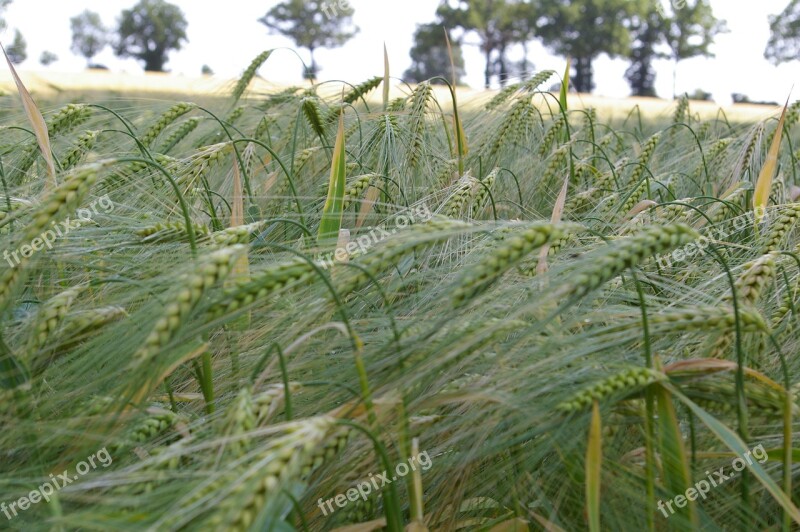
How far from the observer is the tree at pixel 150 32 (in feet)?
122

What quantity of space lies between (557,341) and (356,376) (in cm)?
25

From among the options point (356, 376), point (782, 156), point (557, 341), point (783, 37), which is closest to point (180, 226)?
point (356, 376)

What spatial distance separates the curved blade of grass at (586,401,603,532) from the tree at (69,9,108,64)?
4275 cm

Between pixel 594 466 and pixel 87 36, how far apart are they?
144 feet

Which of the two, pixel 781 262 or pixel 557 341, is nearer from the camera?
pixel 557 341

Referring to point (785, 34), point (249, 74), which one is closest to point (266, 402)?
point (249, 74)

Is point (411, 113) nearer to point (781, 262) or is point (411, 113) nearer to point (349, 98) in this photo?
point (349, 98)

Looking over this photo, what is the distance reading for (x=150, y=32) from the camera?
37.7m

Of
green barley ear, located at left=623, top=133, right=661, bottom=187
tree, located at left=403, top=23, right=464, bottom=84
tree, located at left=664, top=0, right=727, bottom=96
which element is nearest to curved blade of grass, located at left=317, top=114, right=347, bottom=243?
green barley ear, located at left=623, top=133, right=661, bottom=187

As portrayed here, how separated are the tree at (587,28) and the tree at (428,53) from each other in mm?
4376

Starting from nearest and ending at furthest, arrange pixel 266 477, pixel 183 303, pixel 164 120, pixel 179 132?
pixel 266 477 → pixel 183 303 → pixel 164 120 → pixel 179 132

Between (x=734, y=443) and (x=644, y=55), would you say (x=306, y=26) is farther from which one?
(x=734, y=443)

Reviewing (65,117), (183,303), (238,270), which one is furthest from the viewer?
(65,117)

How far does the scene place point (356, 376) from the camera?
94cm
